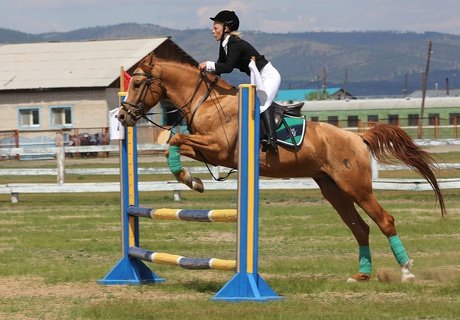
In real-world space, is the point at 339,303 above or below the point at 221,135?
below

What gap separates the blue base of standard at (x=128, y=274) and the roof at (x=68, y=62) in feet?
150

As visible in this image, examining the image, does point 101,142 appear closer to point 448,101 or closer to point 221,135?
point 448,101

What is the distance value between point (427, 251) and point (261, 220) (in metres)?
5.09

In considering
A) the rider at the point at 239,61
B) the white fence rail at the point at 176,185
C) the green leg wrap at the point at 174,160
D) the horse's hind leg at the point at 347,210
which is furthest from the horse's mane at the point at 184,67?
the white fence rail at the point at 176,185

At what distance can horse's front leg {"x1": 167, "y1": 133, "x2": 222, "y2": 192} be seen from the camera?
9961 mm

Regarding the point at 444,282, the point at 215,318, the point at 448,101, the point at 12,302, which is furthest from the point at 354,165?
the point at 448,101

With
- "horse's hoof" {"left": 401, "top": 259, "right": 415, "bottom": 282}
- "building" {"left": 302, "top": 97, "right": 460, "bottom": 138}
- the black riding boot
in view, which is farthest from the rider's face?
"building" {"left": 302, "top": 97, "right": 460, "bottom": 138}

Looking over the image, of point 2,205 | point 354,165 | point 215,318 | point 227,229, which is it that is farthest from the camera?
point 2,205

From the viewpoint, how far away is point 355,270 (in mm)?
11906

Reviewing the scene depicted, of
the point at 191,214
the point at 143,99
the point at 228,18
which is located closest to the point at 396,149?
the point at 228,18

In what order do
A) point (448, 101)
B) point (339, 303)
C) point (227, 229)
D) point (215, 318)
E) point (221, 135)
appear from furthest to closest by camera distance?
point (448, 101), point (227, 229), point (221, 135), point (339, 303), point (215, 318)

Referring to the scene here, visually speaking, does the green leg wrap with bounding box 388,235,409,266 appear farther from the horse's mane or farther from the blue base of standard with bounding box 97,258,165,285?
the blue base of standard with bounding box 97,258,165,285

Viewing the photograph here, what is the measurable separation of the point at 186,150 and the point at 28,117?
50.0 meters

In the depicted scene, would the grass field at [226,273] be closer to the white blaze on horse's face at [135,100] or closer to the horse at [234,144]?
the horse at [234,144]
